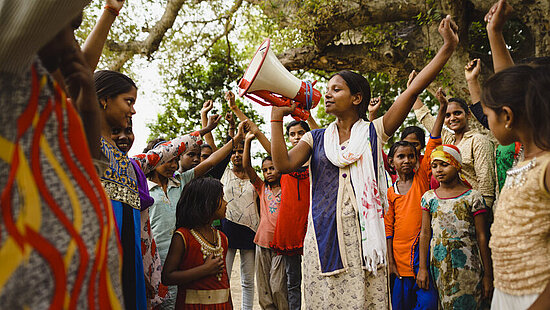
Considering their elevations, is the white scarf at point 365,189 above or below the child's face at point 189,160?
below

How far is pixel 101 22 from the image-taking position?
1878 mm

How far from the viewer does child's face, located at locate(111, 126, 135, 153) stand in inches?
98.9

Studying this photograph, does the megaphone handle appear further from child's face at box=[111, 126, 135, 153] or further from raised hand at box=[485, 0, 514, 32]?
raised hand at box=[485, 0, 514, 32]

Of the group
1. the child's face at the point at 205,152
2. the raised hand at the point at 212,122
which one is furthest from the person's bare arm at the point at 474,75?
the child's face at the point at 205,152

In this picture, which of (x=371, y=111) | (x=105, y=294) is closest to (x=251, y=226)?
(x=371, y=111)

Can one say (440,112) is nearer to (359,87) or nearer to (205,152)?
(359,87)

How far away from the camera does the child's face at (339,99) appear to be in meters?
3.01

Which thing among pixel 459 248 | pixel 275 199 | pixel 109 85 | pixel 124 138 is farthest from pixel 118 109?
pixel 275 199

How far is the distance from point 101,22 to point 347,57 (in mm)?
7528

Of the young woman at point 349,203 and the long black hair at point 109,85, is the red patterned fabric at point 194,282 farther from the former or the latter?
the long black hair at point 109,85

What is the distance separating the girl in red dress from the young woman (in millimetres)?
582

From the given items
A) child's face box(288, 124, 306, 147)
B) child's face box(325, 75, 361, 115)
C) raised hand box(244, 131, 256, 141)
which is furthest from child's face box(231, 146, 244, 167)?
child's face box(325, 75, 361, 115)

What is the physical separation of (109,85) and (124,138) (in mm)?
435

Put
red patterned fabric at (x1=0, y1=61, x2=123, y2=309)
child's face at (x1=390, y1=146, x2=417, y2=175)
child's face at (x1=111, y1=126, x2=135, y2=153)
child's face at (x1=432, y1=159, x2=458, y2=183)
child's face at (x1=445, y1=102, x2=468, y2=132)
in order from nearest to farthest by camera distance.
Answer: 1. red patterned fabric at (x1=0, y1=61, x2=123, y2=309)
2. child's face at (x1=111, y1=126, x2=135, y2=153)
3. child's face at (x1=432, y1=159, x2=458, y2=183)
4. child's face at (x1=390, y1=146, x2=417, y2=175)
5. child's face at (x1=445, y1=102, x2=468, y2=132)
